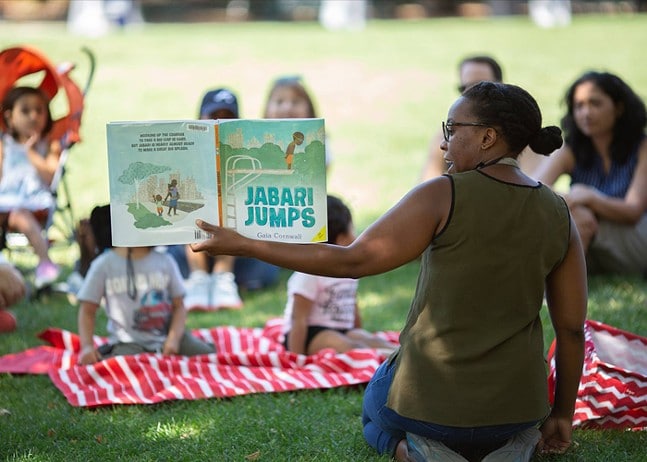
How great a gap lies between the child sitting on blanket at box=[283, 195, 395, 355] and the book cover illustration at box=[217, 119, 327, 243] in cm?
168

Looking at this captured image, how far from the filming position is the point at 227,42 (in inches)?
817

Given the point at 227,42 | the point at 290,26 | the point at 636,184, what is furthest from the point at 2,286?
the point at 290,26

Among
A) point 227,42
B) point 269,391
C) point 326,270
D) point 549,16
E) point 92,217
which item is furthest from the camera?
point 549,16

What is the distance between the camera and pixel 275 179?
132 inches

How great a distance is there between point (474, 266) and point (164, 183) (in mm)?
1079

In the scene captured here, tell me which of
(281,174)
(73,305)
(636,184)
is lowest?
(73,305)

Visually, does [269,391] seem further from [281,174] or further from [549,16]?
[549,16]

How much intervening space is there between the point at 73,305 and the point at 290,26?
18788 millimetres

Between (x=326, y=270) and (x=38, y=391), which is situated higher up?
(x=326, y=270)

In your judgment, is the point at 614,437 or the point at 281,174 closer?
the point at 281,174

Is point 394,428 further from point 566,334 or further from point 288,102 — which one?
point 288,102

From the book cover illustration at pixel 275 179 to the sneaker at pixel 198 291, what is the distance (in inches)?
129

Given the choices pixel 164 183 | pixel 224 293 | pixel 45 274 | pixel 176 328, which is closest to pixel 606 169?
pixel 224 293

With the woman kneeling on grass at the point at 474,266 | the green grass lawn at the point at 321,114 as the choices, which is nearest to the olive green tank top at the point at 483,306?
the woman kneeling on grass at the point at 474,266
